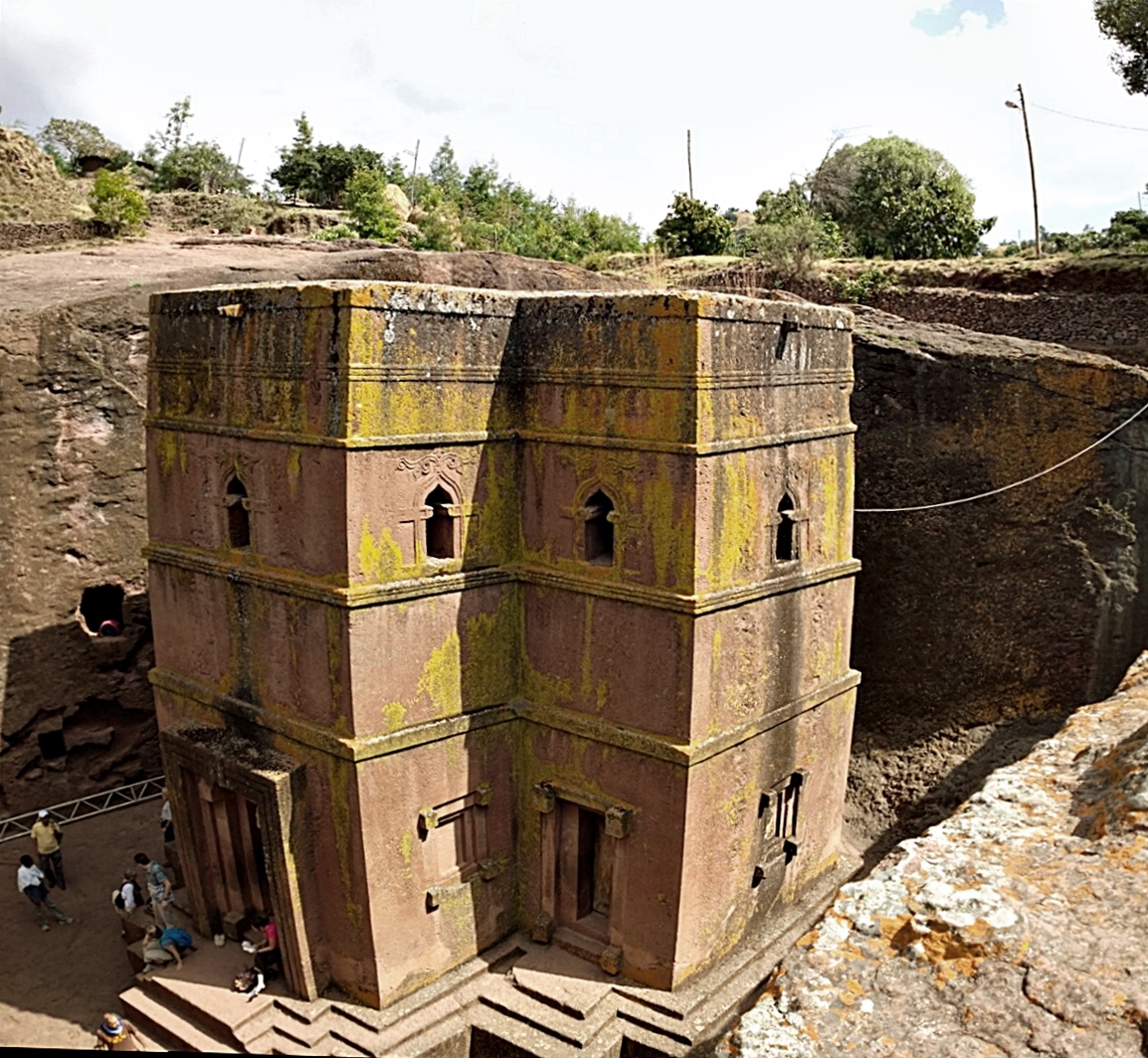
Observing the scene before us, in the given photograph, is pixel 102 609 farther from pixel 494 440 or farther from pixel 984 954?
pixel 984 954

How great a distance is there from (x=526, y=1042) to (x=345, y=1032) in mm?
1636

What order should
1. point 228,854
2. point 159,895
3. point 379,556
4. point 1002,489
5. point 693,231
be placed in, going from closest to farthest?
1. point 379,556
2. point 228,854
3. point 159,895
4. point 1002,489
5. point 693,231

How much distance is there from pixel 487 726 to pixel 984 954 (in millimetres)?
7321

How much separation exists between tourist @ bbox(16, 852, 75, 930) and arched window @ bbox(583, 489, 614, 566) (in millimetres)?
7144

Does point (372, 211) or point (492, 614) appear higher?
point (372, 211)

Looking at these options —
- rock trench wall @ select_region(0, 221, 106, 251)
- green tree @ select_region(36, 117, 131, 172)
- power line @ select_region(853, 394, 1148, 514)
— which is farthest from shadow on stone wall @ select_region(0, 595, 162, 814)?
green tree @ select_region(36, 117, 131, 172)

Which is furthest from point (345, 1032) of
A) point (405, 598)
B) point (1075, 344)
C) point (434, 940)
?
point (1075, 344)

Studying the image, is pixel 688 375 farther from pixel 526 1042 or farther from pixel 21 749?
pixel 21 749

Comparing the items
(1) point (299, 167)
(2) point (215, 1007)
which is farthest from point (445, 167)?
(2) point (215, 1007)

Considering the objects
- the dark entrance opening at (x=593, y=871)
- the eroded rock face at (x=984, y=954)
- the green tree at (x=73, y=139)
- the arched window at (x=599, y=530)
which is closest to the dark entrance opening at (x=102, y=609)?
the dark entrance opening at (x=593, y=871)

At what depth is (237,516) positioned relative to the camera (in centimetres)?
973

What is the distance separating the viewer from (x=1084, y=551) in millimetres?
12070

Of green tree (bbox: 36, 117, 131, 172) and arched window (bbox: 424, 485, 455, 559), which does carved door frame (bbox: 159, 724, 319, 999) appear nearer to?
arched window (bbox: 424, 485, 455, 559)

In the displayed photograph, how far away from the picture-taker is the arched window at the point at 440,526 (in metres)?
9.13
